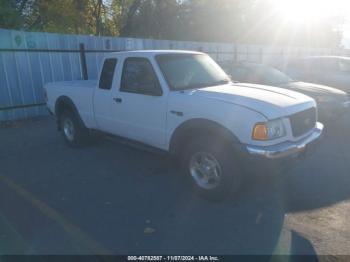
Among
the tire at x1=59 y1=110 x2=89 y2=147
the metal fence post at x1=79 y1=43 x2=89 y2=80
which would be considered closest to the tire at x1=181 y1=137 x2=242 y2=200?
the tire at x1=59 y1=110 x2=89 y2=147

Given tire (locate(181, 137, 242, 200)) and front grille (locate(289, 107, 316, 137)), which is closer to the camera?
tire (locate(181, 137, 242, 200))

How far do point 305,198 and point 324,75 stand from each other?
7.26m

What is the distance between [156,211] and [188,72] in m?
2.11

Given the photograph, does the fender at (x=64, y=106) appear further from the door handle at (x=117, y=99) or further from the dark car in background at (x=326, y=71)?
the dark car in background at (x=326, y=71)

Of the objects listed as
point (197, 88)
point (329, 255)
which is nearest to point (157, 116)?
point (197, 88)

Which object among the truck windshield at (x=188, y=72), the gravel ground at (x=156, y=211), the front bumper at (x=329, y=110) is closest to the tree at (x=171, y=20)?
the gravel ground at (x=156, y=211)

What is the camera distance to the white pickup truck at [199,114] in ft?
12.3

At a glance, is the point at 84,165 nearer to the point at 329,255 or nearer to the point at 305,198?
the point at 305,198

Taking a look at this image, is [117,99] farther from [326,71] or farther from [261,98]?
[326,71]

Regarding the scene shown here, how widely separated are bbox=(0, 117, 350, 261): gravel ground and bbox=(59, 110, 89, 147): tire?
57 centimetres

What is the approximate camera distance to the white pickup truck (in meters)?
3.75

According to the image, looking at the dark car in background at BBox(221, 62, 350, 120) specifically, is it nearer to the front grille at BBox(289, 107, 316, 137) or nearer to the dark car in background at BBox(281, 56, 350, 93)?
the dark car in background at BBox(281, 56, 350, 93)

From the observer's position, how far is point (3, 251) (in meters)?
3.29

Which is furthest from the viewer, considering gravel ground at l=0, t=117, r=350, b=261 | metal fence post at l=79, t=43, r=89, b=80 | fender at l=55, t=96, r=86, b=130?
metal fence post at l=79, t=43, r=89, b=80
